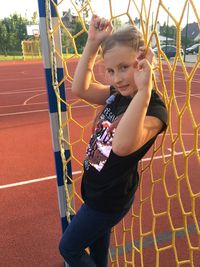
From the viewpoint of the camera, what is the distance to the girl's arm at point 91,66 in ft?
4.75

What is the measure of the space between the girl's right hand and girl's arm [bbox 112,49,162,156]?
1.28ft

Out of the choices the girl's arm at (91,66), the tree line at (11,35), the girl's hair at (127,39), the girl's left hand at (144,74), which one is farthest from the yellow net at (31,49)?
the girl's left hand at (144,74)

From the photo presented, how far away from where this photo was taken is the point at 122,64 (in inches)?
46.2

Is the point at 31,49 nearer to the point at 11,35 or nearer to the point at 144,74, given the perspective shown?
the point at 11,35

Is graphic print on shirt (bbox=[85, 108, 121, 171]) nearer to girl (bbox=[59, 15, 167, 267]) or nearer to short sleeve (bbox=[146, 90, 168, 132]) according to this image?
girl (bbox=[59, 15, 167, 267])

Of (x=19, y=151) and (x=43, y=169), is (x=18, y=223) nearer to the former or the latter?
(x=43, y=169)

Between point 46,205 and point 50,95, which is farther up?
point 50,95

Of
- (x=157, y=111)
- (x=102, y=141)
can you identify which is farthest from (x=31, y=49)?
(x=157, y=111)

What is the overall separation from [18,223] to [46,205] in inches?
12.9

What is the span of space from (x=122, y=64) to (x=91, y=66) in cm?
41

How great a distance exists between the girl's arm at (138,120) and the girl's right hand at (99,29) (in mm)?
390

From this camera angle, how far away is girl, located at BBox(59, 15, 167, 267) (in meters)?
1.07

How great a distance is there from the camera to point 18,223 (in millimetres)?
2635

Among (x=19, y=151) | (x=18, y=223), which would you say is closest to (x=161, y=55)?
(x=18, y=223)
